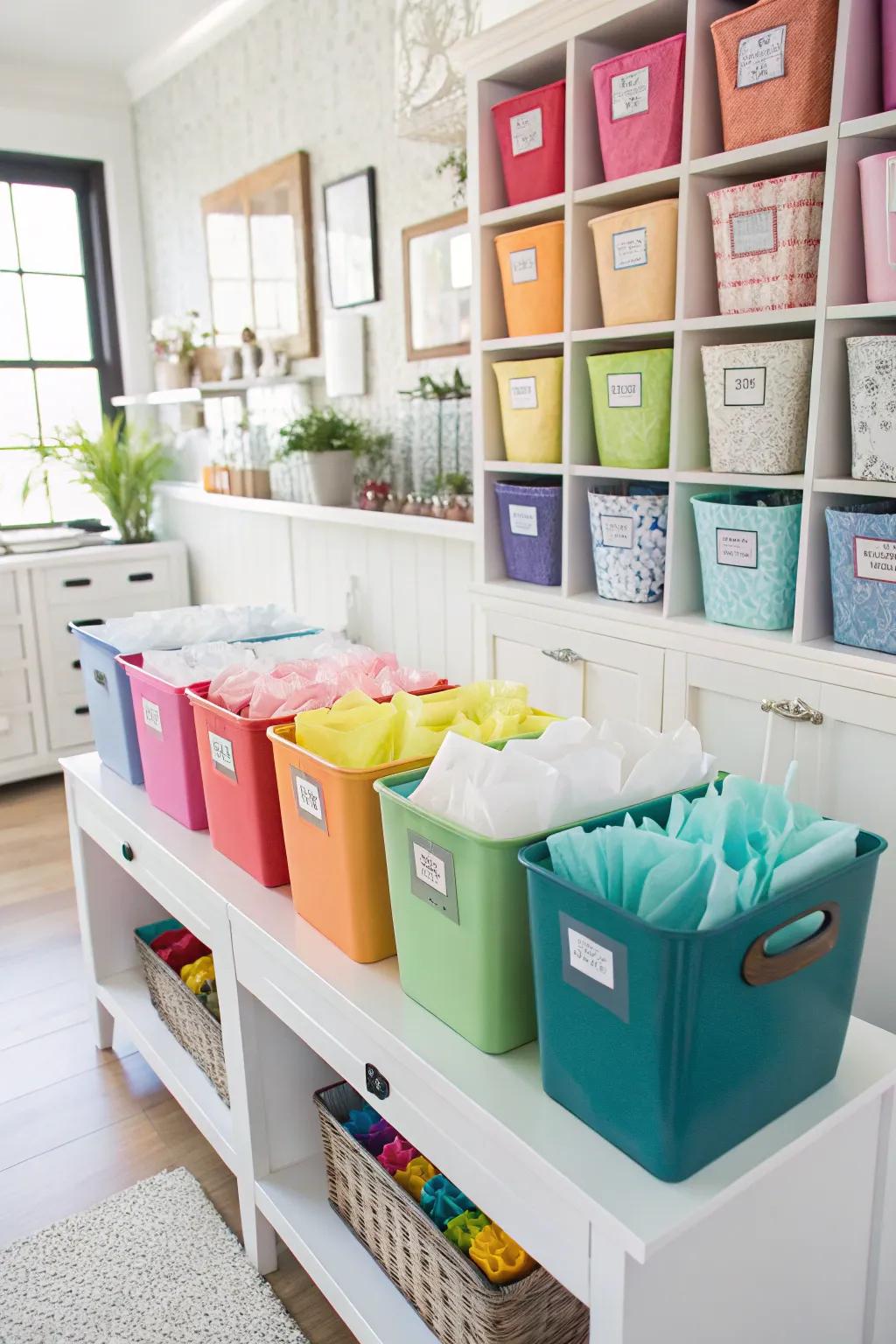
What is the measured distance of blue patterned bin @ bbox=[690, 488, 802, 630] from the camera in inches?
70.2

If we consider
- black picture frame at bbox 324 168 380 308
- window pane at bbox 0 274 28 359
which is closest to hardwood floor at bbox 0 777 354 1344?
black picture frame at bbox 324 168 380 308

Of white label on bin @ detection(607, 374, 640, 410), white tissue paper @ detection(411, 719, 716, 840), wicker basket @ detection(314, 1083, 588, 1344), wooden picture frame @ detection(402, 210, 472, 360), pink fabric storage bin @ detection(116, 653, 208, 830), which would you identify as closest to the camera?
white tissue paper @ detection(411, 719, 716, 840)

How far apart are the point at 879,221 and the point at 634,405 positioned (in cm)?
57

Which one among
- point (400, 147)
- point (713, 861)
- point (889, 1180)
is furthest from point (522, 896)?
point (400, 147)

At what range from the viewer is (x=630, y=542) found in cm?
207

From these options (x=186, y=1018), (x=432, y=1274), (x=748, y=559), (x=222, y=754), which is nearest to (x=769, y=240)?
(x=748, y=559)

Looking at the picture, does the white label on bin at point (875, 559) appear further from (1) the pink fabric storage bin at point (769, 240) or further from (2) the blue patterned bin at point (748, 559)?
(1) the pink fabric storage bin at point (769, 240)

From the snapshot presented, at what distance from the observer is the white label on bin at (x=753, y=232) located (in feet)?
5.52

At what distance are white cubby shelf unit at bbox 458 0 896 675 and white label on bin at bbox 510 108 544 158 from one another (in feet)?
0.31

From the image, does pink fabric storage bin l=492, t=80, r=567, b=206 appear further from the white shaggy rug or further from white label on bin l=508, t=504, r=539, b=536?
the white shaggy rug

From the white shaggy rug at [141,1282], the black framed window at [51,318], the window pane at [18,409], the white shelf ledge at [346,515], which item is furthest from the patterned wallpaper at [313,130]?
the white shaggy rug at [141,1282]

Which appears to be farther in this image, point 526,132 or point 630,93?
point 526,132

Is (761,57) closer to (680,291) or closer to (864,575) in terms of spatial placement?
(680,291)

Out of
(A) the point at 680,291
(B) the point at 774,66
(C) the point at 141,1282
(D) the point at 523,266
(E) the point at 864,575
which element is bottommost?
(C) the point at 141,1282
